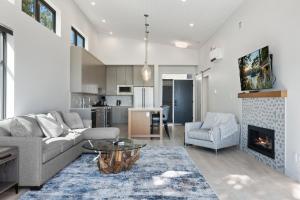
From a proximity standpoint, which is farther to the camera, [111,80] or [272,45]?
[111,80]

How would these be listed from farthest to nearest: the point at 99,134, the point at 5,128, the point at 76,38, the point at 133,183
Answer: the point at 76,38, the point at 99,134, the point at 5,128, the point at 133,183

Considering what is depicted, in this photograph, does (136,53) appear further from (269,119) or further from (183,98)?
(269,119)

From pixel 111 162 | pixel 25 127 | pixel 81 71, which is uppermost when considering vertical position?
pixel 81 71

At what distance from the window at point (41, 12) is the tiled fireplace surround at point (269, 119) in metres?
4.41

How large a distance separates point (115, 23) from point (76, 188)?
5837mm

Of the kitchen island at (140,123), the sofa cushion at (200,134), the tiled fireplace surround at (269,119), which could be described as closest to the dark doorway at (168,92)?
the kitchen island at (140,123)

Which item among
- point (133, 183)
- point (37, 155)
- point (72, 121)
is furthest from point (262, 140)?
point (72, 121)

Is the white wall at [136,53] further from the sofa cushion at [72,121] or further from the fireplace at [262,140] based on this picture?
the fireplace at [262,140]

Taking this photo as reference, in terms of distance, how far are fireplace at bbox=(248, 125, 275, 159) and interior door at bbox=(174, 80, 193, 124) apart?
5591 millimetres

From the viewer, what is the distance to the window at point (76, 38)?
6701 mm

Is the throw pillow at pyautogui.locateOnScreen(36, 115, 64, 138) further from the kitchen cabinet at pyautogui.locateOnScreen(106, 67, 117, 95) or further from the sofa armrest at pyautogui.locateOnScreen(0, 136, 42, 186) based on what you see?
the kitchen cabinet at pyautogui.locateOnScreen(106, 67, 117, 95)

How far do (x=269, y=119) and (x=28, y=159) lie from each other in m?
3.50

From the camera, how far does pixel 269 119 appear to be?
381cm

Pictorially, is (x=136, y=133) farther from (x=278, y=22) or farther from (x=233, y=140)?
(x=278, y=22)
